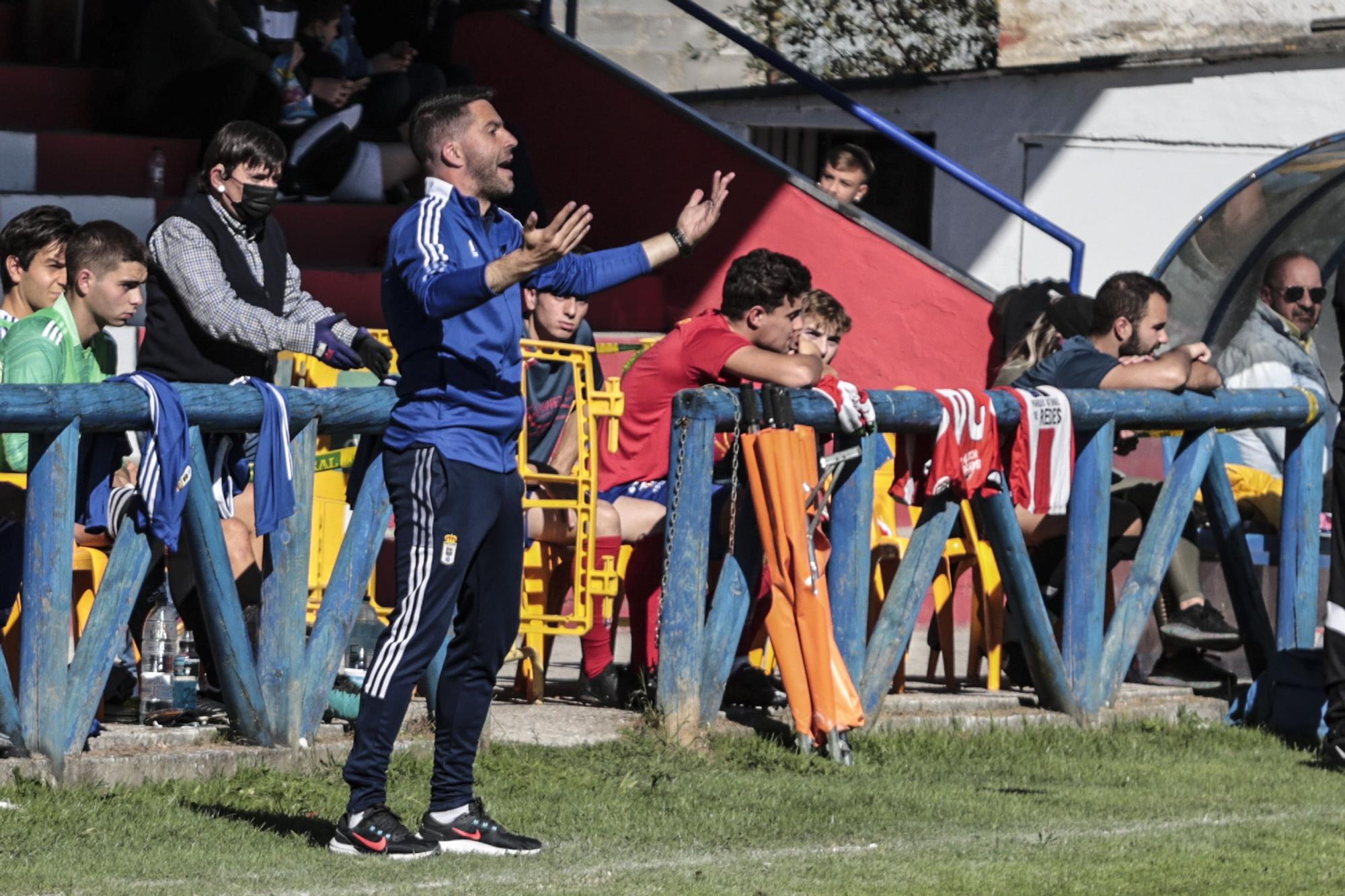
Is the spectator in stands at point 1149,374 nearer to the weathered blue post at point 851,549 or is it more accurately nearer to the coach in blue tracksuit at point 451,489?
the weathered blue post at point 851,549

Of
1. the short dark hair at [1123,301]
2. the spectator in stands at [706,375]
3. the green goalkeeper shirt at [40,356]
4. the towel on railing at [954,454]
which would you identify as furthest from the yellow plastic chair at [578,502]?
the short dark hair at [1123,301]

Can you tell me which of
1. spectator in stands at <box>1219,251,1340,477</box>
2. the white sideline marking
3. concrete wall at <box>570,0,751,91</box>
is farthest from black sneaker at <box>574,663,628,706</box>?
concrete wall at <box>570,0,751,91</box>

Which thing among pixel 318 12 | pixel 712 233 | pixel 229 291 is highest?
pixel 318 12

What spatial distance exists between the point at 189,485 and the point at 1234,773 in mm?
3499

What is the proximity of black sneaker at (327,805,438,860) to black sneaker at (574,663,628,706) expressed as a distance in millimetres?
2276

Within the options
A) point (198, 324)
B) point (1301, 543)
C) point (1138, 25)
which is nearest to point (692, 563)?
point (198, 324)

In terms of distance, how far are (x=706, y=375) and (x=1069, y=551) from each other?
1.54 meters

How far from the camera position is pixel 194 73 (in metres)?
10.8

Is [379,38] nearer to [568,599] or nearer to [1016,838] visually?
[568,599]

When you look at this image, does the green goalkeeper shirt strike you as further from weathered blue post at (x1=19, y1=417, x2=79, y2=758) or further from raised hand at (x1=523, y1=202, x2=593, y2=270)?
raised hand at (x1=523, y1=202, x2=593, y2=270)

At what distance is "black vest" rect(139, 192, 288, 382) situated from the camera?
7.42 m

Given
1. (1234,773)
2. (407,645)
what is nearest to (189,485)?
(407,645)

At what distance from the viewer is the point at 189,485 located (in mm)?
6293

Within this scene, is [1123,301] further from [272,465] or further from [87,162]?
[87,162]
